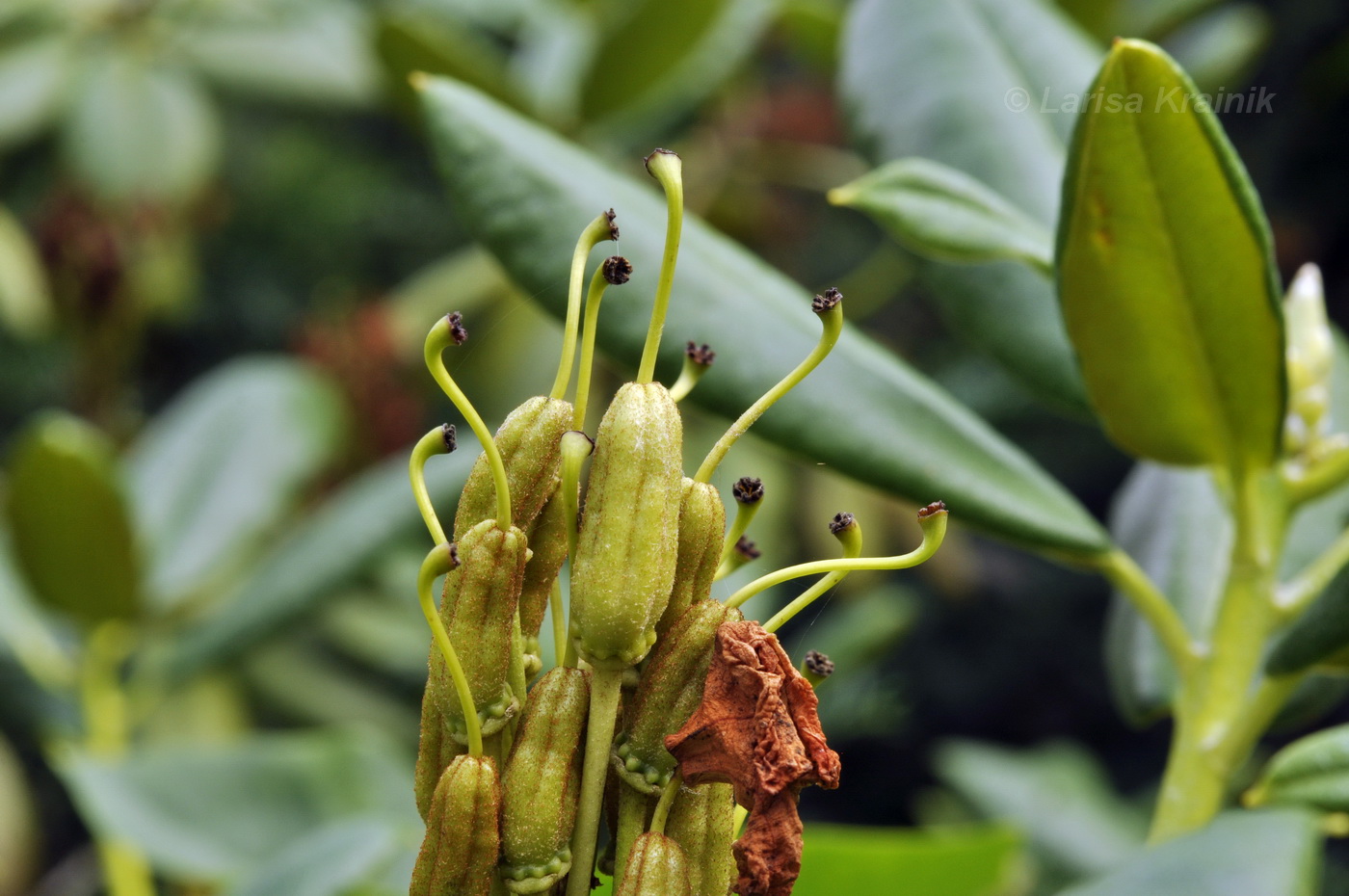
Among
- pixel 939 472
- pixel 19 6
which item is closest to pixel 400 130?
pixel 19 6

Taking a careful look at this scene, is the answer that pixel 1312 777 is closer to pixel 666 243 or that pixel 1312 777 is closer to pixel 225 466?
pixel 666 243

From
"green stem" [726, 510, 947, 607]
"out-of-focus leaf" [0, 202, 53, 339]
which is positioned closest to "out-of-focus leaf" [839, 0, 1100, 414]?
"green stem" [726, 510, 947, 607]

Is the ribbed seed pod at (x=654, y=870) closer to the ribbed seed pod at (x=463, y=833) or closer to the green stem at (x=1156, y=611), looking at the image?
the ribbed seed pod at (x=463, y=833)

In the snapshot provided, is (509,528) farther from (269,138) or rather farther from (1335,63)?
(269,138)

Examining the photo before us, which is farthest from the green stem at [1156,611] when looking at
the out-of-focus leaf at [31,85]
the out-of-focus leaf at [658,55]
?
the out-of-focus leaf at [31,85]

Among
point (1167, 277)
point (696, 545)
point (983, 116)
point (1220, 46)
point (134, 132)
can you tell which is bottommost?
point (696, 545)

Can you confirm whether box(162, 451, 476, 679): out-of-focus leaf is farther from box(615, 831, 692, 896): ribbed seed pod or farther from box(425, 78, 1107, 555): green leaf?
box(615, 831, 692, 896): ribbed seed pod

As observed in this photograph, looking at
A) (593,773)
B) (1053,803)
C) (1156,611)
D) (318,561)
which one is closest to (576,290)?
(593,773)
